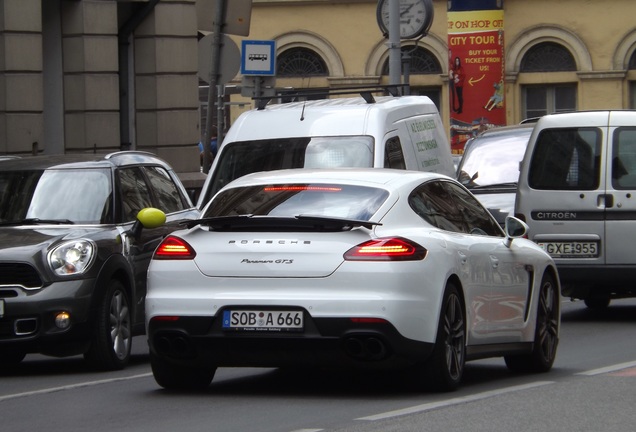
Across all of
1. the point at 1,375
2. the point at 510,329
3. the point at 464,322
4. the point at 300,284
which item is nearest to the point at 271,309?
the point at 300,284

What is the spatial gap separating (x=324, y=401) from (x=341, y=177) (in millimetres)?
1433

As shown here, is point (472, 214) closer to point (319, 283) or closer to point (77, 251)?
point (319, 283)

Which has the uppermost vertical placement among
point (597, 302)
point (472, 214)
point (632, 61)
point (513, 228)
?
point (632, 61)

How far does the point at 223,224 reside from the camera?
9.59 m

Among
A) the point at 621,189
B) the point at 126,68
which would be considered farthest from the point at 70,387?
the point at 126,68

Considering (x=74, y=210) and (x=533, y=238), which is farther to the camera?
(x=533, y=238)

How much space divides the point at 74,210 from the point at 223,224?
3081 mm

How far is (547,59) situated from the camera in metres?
47.0

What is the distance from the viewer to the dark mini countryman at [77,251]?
11281 mm

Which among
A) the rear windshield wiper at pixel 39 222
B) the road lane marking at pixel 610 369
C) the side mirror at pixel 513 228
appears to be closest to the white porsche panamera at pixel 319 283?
the side mirror at pixel 513 228

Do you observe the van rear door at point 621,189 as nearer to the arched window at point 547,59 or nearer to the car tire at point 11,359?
the car tire at point 11,359

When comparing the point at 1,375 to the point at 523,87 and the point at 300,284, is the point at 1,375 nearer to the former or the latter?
the point at 300,284

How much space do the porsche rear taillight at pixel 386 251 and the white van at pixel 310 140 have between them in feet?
18.3

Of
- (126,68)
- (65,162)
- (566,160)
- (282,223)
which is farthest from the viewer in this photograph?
(126,68)
